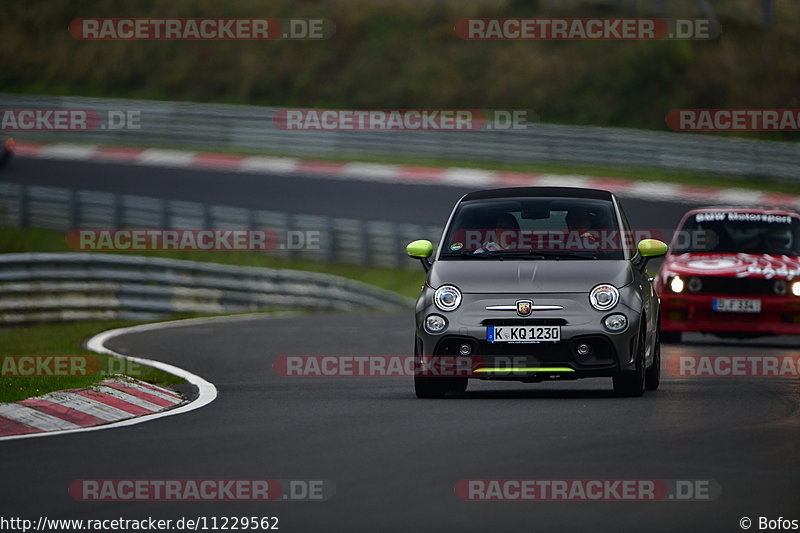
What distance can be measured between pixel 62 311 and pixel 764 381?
1185cm

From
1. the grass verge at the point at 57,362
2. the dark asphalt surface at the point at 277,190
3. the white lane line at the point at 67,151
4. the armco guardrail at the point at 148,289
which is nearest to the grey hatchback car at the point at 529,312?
the grass verge at the point at 57,362

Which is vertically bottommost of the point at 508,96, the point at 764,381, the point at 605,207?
the point at 764,381

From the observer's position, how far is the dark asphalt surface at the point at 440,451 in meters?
7.41

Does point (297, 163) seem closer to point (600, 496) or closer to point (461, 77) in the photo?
point (461, 77)

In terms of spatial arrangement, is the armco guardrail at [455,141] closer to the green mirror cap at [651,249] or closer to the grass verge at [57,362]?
the grass verge at [57,362]

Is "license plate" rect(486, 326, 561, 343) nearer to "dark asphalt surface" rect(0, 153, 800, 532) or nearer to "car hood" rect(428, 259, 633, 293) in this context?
"car hood" rect(428, 259, 633, 293)

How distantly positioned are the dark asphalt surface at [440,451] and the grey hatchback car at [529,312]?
0.25 meters

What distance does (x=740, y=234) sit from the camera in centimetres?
1892

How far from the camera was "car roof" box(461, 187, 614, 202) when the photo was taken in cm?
1309

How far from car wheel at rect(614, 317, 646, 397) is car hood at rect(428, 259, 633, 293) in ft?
1.55

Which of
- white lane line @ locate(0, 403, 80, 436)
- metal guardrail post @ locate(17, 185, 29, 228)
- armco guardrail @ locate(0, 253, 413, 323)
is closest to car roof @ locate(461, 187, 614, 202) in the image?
white lane line @ locate(0, 403, 80, 436)

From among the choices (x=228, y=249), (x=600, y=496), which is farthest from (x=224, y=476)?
(x=228, y=249)

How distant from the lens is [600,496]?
25.6 ft

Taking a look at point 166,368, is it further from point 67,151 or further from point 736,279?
point 67,151
